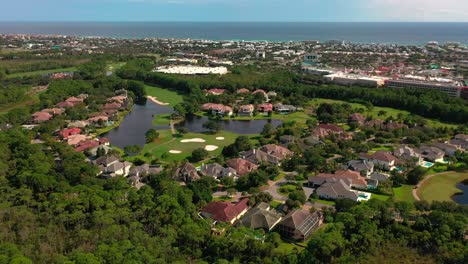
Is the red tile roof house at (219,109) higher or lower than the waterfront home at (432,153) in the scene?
higher

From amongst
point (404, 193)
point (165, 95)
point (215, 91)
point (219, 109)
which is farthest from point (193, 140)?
point (165, 95)

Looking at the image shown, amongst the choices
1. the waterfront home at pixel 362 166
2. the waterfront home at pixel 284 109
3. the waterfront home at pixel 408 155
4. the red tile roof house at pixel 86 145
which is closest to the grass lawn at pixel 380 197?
the waterfront home at pixel 362 166

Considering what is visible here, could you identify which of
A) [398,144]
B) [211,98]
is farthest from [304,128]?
[211,98]

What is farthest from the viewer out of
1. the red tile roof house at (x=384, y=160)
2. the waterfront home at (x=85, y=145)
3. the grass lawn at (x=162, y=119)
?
the grass lawn at (x=162, y=119)

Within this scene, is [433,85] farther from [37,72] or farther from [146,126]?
[37,72]

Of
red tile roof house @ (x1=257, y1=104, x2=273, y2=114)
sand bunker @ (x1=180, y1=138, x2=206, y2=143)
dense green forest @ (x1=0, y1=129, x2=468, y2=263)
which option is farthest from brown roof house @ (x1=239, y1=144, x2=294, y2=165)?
red tile roof house @ (x1=257, y1=104, x2=273, y2=114)

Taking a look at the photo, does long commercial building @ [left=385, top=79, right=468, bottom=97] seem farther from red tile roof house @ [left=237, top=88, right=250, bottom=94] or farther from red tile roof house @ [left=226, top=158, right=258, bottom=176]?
red tile roof house @ [left=226, top=158, right=258, bottom=176]

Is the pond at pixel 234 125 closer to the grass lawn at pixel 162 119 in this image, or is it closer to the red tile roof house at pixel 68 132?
the grass lawn at pixel 162 119
